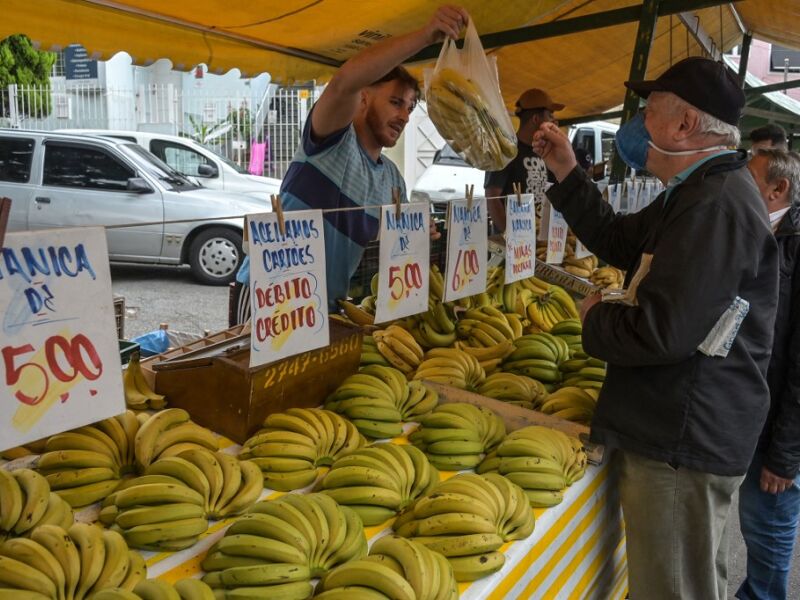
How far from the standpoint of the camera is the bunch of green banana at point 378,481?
179cm

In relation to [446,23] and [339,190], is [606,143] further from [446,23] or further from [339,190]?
[446,23]

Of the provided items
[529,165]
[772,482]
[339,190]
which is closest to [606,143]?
[529,165]

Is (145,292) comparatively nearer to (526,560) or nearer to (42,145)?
(42,145)

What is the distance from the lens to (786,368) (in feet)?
9.50

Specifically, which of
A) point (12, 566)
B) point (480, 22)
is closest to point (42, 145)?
point (480, 22)

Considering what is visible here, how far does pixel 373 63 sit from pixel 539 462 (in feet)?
5.05

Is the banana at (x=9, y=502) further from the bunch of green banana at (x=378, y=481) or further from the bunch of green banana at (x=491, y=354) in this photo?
the bunch of green banana at (x=491, y=354)

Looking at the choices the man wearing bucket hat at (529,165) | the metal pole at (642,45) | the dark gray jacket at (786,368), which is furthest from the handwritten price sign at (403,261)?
the man wearing bucket hat at (529,165)

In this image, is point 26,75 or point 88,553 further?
point 26,75

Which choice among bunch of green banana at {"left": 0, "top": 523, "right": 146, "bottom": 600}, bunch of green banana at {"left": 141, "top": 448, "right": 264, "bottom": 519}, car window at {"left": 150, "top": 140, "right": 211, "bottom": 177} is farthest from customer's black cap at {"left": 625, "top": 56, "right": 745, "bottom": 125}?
car window at {"left": 150, "top": 140, "right": 211, "bottom": 177}

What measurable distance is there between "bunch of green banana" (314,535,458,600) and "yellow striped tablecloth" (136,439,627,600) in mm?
153

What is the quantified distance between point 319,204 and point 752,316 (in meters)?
1.85

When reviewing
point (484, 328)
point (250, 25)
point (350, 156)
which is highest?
point (250, 25)

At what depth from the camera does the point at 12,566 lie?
4.15ft
